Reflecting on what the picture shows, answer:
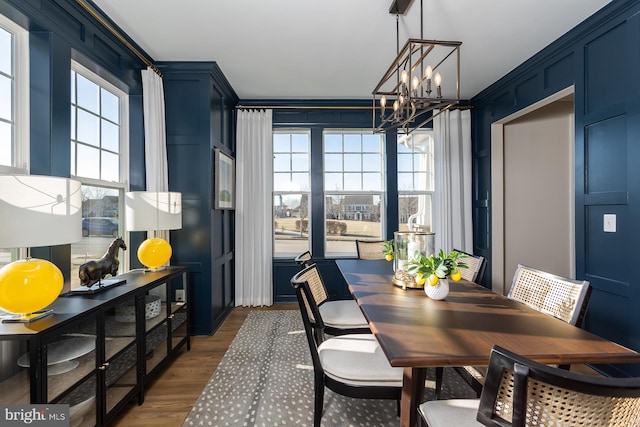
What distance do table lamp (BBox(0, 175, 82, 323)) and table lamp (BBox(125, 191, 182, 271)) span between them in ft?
3.09

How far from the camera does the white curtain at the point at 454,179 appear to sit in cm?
414

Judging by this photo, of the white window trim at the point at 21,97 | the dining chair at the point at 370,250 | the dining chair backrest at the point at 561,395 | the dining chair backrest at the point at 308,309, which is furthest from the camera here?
the dining chair at the point at 370,250

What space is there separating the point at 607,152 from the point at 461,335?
85.7 inches

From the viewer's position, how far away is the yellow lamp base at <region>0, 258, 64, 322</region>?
1.33m

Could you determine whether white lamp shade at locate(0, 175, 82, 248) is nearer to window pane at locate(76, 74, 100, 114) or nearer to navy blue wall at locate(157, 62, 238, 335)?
window pane at locate(76, 74, 100, 114)

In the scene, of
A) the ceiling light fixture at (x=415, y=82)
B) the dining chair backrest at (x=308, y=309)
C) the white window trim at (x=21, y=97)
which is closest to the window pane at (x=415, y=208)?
the ceiling light fixture at (x=415, y=82)

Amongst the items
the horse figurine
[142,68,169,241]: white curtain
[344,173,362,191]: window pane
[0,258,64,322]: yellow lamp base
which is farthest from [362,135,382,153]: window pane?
[0,258,64,322]: yellow lamp base

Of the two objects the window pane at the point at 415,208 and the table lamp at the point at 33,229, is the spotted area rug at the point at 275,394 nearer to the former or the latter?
the table lamp at the point at 33,229

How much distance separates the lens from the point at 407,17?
7.82 ft

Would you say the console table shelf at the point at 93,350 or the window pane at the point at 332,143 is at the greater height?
the window pane at the point at 332,143

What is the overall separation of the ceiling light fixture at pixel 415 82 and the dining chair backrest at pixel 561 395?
1348 mm

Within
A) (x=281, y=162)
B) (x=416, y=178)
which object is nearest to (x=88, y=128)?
(x=281, y=162)

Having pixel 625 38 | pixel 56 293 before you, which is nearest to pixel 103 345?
pixel 56 293

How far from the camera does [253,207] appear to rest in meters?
4.05
